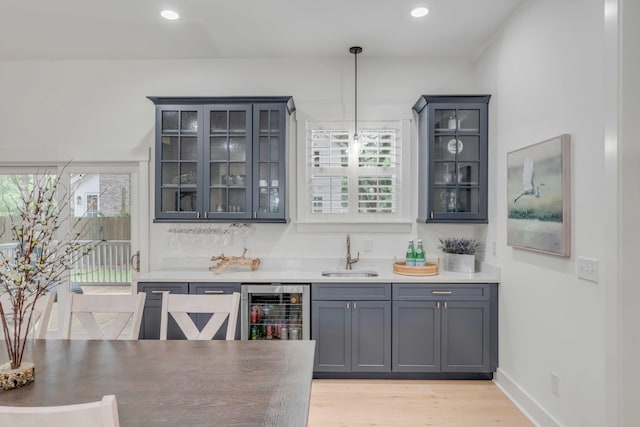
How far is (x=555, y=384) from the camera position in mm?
2406

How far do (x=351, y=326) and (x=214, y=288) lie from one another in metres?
1.23

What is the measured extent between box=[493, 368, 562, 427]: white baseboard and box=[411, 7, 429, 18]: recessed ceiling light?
2961mm

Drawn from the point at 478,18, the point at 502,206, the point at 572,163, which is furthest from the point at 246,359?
the point at 478,18

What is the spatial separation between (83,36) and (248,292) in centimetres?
270

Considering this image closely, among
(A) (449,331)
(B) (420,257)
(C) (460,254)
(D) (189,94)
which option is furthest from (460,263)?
(D) (189,94)

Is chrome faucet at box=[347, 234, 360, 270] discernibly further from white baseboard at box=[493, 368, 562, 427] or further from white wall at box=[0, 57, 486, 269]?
white baseboard at box=[493, 368, 562, 427]

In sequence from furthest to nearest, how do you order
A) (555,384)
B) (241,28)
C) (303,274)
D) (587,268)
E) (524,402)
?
1. (303,274)
2. (241,28)
3. (524,402)
4. (555,384)
5. (587,268)

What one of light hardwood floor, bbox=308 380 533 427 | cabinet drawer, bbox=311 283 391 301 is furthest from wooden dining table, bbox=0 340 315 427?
cabinet drawer, bbox=311 283 391 301

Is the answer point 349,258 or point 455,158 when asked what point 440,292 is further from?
point 455,158

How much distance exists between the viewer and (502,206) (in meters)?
3.14

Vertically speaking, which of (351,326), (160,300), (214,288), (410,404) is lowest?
(410,404)

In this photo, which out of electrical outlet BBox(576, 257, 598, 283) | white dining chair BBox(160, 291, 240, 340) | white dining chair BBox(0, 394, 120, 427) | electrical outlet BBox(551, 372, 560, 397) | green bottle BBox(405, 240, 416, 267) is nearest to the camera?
→ white dining chair BBox(0, 394, 120, 427)

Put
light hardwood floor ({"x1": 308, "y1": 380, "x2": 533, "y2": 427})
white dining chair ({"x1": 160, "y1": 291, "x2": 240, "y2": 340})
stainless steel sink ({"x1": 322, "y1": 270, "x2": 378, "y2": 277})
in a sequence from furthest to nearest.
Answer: stainless steel sink ({"x1": 322, "y1": 270, "x2": 378, "y2": 277}), light hardwood floor ({"x1": 308, "y1": 380, "x2": 533, "y2": 427}), white dining chair ({"x1": 160, "y1": 291, "x2": 240, "y2": 340})

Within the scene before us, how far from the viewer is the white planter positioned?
3436mm
